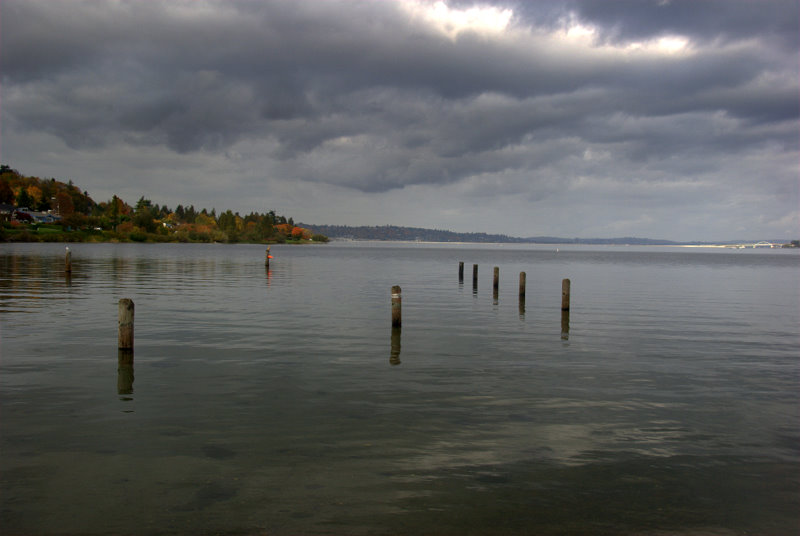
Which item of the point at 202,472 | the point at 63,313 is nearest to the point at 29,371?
the point at 202,472

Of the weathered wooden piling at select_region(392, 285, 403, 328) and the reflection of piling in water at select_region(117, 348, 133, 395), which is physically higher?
the weathered wooden piling at select_region(392, 285, 403, 328)

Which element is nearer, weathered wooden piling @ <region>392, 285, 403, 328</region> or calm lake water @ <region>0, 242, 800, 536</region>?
calm lake water @ <region>0, 242, 800, 536</region>

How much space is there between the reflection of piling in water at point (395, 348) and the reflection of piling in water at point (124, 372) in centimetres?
825

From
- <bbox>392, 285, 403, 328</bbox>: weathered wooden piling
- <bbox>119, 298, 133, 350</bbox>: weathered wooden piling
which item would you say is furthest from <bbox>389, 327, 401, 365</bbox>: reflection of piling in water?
<bbox>119, 298, 133, 350</bbox>: weathered wooden piling

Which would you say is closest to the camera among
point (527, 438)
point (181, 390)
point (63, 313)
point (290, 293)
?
point (527, 438)

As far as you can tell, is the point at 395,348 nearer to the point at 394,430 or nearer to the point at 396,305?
the point at 396,305

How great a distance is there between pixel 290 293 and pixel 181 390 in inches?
1170

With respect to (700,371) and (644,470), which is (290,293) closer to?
(700,371)

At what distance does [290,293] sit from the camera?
45.3m

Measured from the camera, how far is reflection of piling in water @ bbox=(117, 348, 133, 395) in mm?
15797

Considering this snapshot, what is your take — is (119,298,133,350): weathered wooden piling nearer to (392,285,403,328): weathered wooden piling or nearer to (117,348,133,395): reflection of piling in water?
(117,348,133,395): reflection of piling in water

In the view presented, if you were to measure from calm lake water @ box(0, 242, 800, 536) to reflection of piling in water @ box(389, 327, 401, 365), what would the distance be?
26 centimetres

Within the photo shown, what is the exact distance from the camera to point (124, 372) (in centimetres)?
1778

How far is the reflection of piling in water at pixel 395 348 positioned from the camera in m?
20.3
